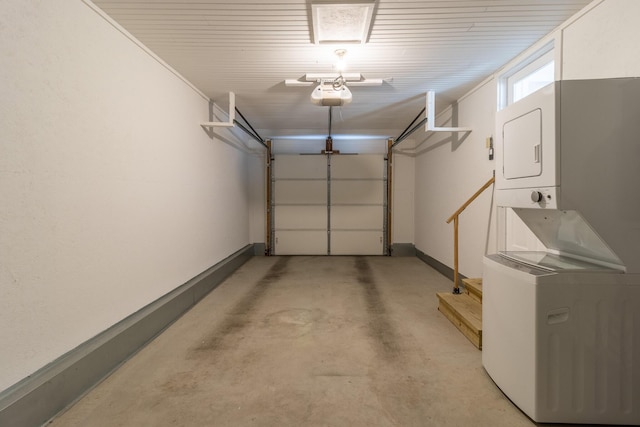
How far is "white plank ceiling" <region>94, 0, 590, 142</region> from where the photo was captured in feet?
7.15

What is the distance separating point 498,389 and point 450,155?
3451 mm

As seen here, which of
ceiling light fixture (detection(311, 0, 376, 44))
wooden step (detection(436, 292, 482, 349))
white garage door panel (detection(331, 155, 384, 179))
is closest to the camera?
ceiling light fixture (detection(311, 0, 376, 44))

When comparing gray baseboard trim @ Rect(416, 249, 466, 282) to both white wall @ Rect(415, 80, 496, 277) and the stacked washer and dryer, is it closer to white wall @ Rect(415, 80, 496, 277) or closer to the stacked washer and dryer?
white wall @ Rect(415, 80, 496, 277)

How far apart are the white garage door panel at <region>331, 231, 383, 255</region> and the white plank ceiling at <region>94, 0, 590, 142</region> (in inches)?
123

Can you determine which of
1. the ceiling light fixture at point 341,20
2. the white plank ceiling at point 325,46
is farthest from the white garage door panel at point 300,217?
the ceiling light fixture at point 341,20

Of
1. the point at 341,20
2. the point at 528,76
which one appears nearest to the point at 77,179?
the point at 341,20

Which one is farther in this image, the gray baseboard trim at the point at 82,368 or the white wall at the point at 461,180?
the white wall at the point at 461,180

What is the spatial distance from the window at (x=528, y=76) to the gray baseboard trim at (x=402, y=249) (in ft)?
12.5

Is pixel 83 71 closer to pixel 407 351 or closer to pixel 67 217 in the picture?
pixel 67 217

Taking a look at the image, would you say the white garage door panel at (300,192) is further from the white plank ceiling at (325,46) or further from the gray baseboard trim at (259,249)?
the white plank ceiling at (325,46)

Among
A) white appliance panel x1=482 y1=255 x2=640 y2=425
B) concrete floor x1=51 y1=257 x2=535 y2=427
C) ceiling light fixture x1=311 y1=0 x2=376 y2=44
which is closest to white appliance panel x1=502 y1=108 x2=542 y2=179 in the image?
white appliance panel x1=482 y1=255 x2=640 y2=425

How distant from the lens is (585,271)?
1.57m

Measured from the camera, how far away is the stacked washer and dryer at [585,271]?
→ 1.51 meters

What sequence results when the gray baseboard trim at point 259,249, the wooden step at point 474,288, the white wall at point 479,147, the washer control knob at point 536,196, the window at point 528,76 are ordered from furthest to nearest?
the gray baseboard trim at point 259,249
the wooden step at point 474,288
the window at point 528,76
the white wall at point 479,147
the washer control knob at point 536,196
